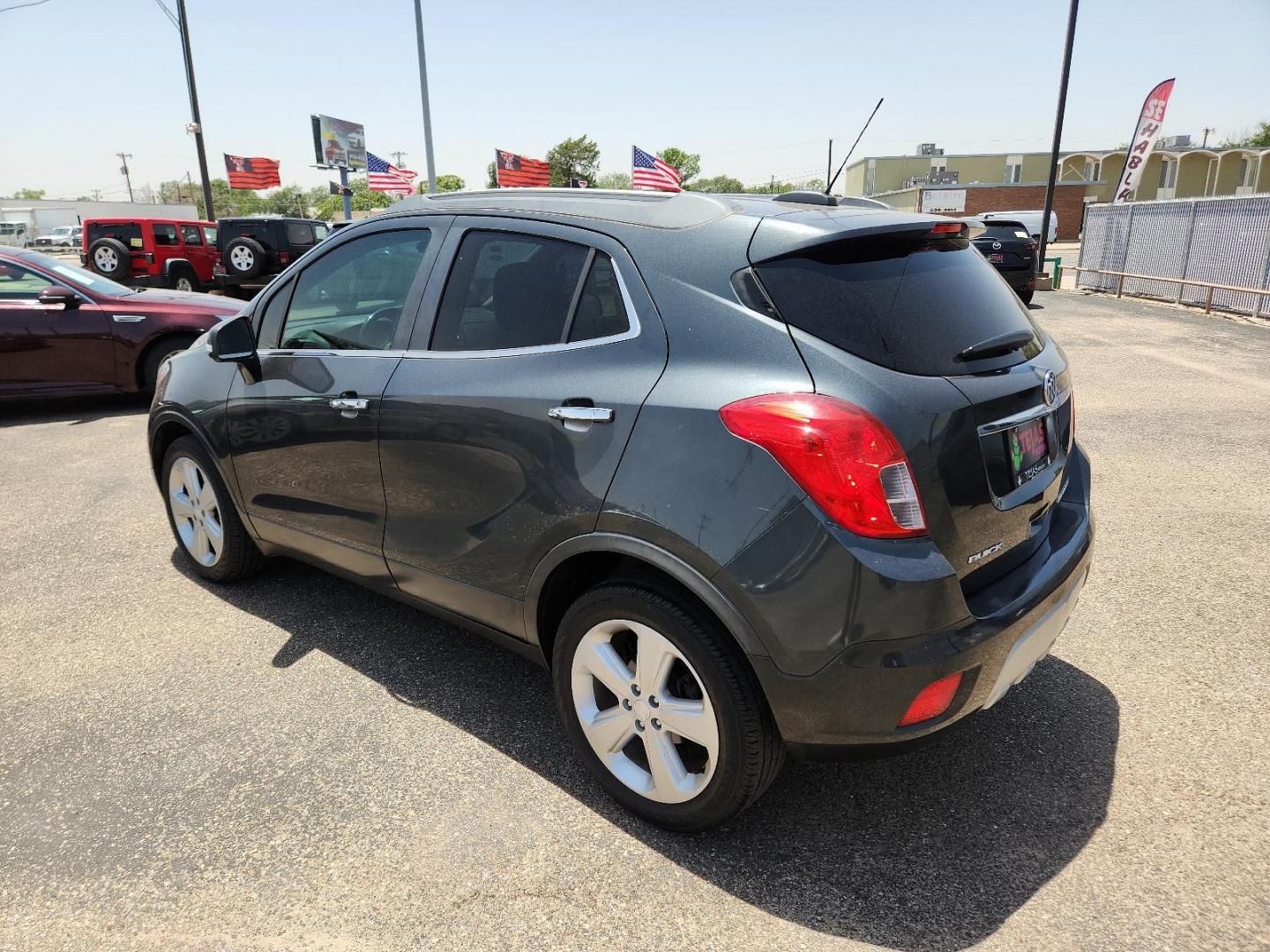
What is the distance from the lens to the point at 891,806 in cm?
256

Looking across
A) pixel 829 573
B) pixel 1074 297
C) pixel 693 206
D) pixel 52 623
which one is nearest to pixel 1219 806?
pixel 829 573

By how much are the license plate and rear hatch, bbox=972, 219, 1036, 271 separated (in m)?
14.5

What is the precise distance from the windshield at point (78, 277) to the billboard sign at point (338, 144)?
59.9ft

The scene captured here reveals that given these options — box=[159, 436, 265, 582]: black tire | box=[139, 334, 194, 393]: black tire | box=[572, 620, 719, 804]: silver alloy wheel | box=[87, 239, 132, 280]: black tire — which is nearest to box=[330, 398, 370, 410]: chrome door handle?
box=[159, 436, 265, 582]: black tire

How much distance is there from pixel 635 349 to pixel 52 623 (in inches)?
126

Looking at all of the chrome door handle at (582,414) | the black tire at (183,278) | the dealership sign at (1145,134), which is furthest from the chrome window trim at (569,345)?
the dealership sign at (1145,134)

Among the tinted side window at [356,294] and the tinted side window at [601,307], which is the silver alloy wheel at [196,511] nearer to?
the tinted side window at [356,294]

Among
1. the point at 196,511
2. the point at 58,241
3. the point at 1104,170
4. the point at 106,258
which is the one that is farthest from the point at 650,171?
the point at 1104,170

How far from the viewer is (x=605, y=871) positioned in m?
2.32

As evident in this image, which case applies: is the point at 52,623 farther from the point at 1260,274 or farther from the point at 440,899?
the point at 1260,274

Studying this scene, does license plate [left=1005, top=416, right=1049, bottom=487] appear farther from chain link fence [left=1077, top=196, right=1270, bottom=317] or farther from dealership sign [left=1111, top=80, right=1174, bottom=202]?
dealership sign [left=1111, top=80, right=1174, bottom=202]

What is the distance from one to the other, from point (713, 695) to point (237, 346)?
8.18ft

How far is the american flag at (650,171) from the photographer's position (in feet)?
56.3

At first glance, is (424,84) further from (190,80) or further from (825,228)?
(825,228)
